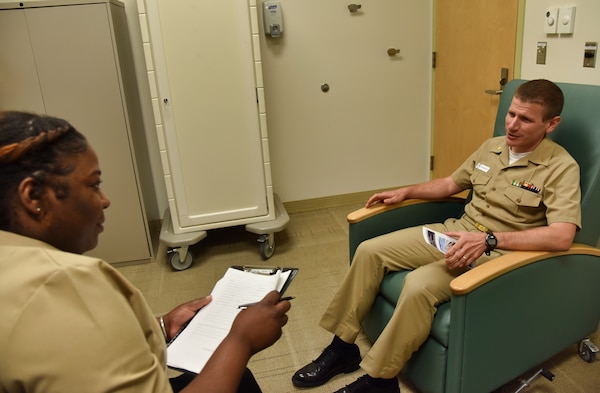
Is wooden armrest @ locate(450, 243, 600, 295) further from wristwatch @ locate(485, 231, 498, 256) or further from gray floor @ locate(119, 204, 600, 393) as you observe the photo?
gray floor @ locate(119, 204, 600, 393)

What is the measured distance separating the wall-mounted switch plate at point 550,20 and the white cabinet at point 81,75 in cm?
214

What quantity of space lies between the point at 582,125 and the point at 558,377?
943 mm

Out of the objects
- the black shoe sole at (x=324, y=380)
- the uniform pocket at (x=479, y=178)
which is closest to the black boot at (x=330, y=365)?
the black shoe sole at (x=324, y=380)

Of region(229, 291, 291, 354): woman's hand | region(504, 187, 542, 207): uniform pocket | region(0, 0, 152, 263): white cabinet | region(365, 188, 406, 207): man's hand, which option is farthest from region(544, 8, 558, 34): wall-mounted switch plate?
region(0, 0, 152, 263): white cabinet

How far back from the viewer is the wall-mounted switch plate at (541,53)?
7.56ft

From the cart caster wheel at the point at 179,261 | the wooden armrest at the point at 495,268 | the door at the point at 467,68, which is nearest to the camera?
the wooden armrest at the point at 495,268

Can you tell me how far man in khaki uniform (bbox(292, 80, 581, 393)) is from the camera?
1.56 m

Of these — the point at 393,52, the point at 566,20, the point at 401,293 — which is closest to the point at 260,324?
the point at 401,293

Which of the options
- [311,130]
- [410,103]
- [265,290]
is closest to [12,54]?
[311,130]

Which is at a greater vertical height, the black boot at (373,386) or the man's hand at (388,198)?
the man's hand at (388,198)

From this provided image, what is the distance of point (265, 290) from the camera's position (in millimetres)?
1172

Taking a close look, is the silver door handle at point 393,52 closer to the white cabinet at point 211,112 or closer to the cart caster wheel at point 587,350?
the white cabinet at point 211,112

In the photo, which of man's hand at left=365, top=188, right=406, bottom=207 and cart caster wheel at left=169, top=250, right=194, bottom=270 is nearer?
man's hand at left=365, top=188, right=406, bottom=207

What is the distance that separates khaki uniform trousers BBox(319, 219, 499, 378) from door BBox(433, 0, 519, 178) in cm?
119
